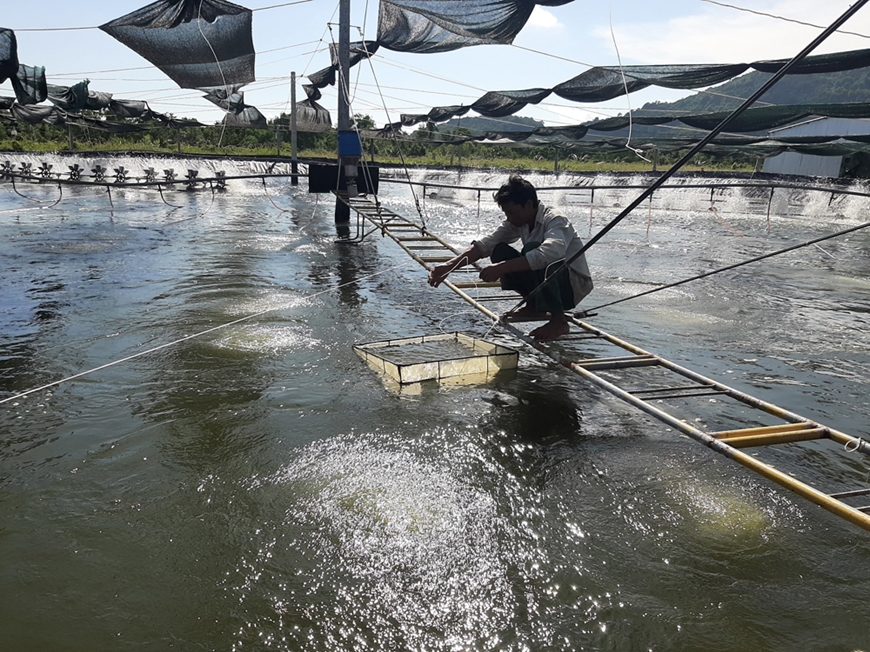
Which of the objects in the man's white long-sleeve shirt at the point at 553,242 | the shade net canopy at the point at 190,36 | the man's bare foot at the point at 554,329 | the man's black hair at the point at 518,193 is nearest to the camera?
the man's white long-sleeve shirt at the point at 553,242

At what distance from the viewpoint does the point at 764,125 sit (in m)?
12.8

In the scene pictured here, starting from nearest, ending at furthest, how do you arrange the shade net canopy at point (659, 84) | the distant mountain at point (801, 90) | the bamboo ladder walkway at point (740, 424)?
the bamboo ladder walkway at point (740, 424) → the shade net canopy at point (659, 84) → the distant mountain at point (801, 90)

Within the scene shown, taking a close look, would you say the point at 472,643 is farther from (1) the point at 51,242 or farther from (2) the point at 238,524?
(1) the point at 51,242

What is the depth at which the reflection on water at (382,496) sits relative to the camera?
2340 mm

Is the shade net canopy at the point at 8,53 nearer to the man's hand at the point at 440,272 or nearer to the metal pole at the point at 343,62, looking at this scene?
the metal pole at the point at 343,62

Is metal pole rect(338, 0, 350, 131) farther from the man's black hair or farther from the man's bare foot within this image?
the man's bare foot

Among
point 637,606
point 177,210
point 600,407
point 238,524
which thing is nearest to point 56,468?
point 238,524

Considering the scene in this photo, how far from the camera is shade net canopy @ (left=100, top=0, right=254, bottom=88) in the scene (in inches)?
431

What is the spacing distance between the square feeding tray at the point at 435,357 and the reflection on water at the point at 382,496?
0.53ft

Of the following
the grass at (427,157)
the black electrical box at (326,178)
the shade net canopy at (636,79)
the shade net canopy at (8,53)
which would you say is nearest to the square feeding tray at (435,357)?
the shade net canopy at (636,79)

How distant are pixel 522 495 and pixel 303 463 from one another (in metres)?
1.32

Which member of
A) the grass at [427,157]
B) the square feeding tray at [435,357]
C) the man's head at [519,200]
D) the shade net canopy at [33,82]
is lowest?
the square feeding tray at [435,357]

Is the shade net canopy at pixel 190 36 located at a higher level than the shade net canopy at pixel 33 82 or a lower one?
higher

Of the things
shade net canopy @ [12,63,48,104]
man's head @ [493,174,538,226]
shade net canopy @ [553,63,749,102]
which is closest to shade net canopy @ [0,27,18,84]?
shade net canopy @ [12,63,48,104]
